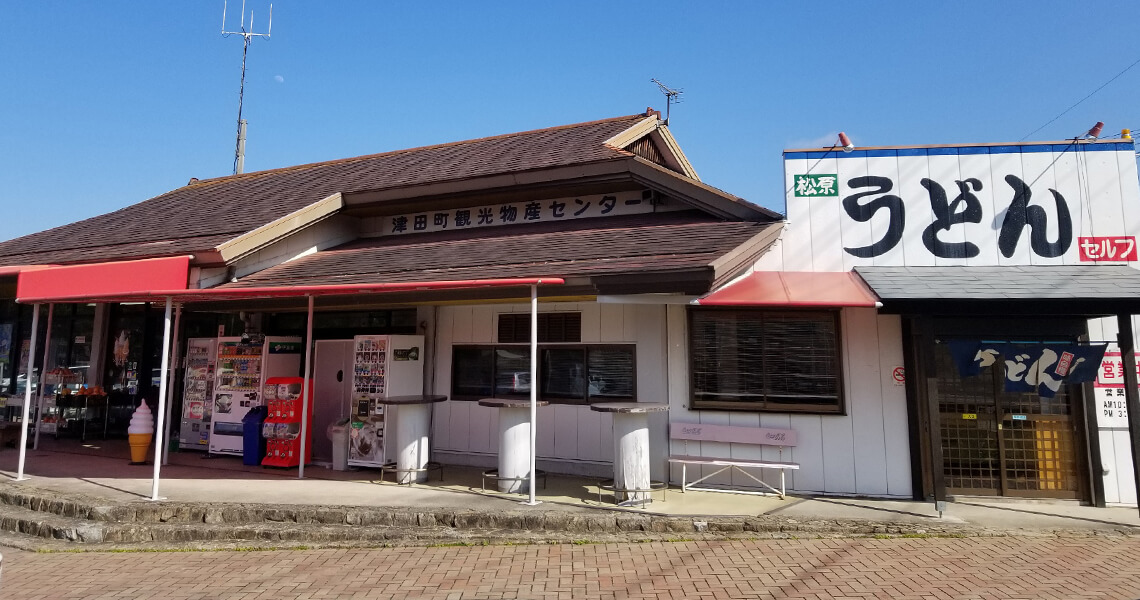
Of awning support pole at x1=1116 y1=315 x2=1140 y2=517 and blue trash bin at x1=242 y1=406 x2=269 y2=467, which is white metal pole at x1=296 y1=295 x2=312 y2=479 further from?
awning support pole at x1=1116 y1=315 x2=1140 y2=517

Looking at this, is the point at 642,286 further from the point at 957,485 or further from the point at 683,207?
the point at 957,485

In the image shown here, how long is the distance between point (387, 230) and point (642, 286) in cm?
636

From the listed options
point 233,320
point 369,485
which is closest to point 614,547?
point 369,485

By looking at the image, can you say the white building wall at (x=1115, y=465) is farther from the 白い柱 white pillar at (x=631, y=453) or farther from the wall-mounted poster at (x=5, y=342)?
the wall-mounted poster at (x=5, y=342)

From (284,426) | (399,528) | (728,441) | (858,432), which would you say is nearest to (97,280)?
(284,426)

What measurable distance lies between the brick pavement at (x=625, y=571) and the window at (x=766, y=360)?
2216mm

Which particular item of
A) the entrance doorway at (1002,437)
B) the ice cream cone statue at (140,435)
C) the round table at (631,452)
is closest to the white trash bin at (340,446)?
the ice cream cone statue at (140,435)

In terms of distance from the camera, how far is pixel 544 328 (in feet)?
31.4

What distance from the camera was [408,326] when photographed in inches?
413

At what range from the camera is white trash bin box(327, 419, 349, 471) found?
→ 31.5 ft

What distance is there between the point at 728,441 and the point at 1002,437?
3452 millimetres

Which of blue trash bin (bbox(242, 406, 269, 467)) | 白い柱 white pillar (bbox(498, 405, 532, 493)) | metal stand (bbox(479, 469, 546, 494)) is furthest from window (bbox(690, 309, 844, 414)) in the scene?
blue trash bin (bbox(242, 406, 269, 467))

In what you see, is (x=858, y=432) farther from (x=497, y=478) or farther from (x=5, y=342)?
(x=5, y=342)

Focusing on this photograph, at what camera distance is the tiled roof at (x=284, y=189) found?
10422 mm
